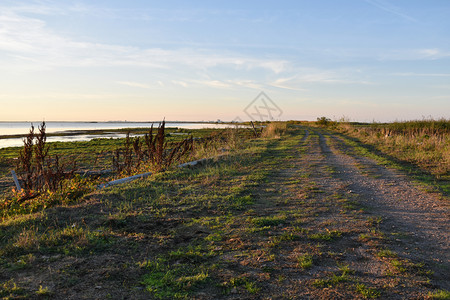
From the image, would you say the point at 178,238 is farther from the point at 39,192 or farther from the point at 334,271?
the point at 39,192

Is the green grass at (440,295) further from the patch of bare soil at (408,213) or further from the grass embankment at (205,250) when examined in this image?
the patch of bare soil at (408,213)

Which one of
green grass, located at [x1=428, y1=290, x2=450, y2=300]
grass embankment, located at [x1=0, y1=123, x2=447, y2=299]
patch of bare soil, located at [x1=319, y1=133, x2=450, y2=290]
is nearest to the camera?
green grass, located at [x1=428, y1=290, x2=450, y2=300]

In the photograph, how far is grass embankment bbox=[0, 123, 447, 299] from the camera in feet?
10.7

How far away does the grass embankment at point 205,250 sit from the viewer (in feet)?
10.7

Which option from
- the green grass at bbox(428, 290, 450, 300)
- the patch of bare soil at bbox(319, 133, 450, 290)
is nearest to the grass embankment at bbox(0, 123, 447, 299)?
the green grass at bbox(428, 290, 450, 300)

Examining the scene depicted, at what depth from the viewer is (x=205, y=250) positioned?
4.25 metres

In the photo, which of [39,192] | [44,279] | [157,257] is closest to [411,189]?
[157,257]

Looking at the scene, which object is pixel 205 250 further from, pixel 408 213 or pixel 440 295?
pixel 408 213

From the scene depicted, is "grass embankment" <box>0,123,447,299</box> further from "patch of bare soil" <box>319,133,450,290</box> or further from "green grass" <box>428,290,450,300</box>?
"patch of bare soil" <box>319,133,450,290</box>

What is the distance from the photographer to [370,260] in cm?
389

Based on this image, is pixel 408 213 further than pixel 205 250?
Yes

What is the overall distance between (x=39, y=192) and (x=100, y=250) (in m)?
4.34

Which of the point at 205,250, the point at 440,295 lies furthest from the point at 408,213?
the point at 205,250

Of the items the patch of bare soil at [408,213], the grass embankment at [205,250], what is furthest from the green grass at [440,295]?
the patch of bare soil at [408,213]
